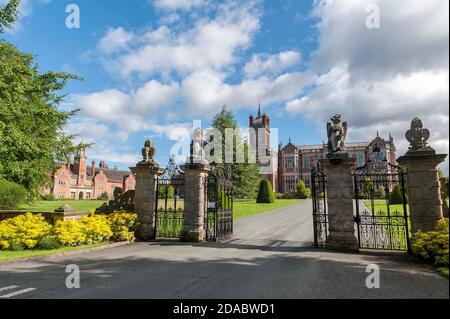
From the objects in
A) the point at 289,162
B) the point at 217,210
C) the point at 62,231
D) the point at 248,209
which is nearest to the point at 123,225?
the point at 62,231

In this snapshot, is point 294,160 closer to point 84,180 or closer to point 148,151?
point 84,180

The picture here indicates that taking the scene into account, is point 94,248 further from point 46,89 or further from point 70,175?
point 70,175

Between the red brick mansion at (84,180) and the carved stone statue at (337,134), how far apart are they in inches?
2484

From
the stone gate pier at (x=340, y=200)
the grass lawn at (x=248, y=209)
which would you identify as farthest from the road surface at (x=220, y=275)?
the grass lawn at (x=248, y=209)

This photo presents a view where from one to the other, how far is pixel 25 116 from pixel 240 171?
27792mm

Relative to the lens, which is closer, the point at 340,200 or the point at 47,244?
the point at 47,244

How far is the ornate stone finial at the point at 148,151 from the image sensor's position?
1241 centimetres

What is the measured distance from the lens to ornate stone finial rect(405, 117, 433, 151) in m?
8.91

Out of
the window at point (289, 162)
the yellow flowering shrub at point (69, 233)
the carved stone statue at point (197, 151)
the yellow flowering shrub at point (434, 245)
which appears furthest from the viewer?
the window at point (289, 162)

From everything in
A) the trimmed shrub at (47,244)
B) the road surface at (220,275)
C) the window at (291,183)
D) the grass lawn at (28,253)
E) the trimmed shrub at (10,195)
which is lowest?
the road surface at (220,275)

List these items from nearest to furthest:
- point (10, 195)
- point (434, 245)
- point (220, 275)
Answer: point (220, 275), point (434, 245), point (10, 195)

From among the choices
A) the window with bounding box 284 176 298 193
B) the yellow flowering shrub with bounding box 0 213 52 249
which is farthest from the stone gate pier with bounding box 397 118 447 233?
the window with bounding box 284 176 298 193

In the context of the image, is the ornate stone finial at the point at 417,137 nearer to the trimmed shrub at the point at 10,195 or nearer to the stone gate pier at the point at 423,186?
the stone gate pier at the point at 423,186

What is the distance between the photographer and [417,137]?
29.4 ft
